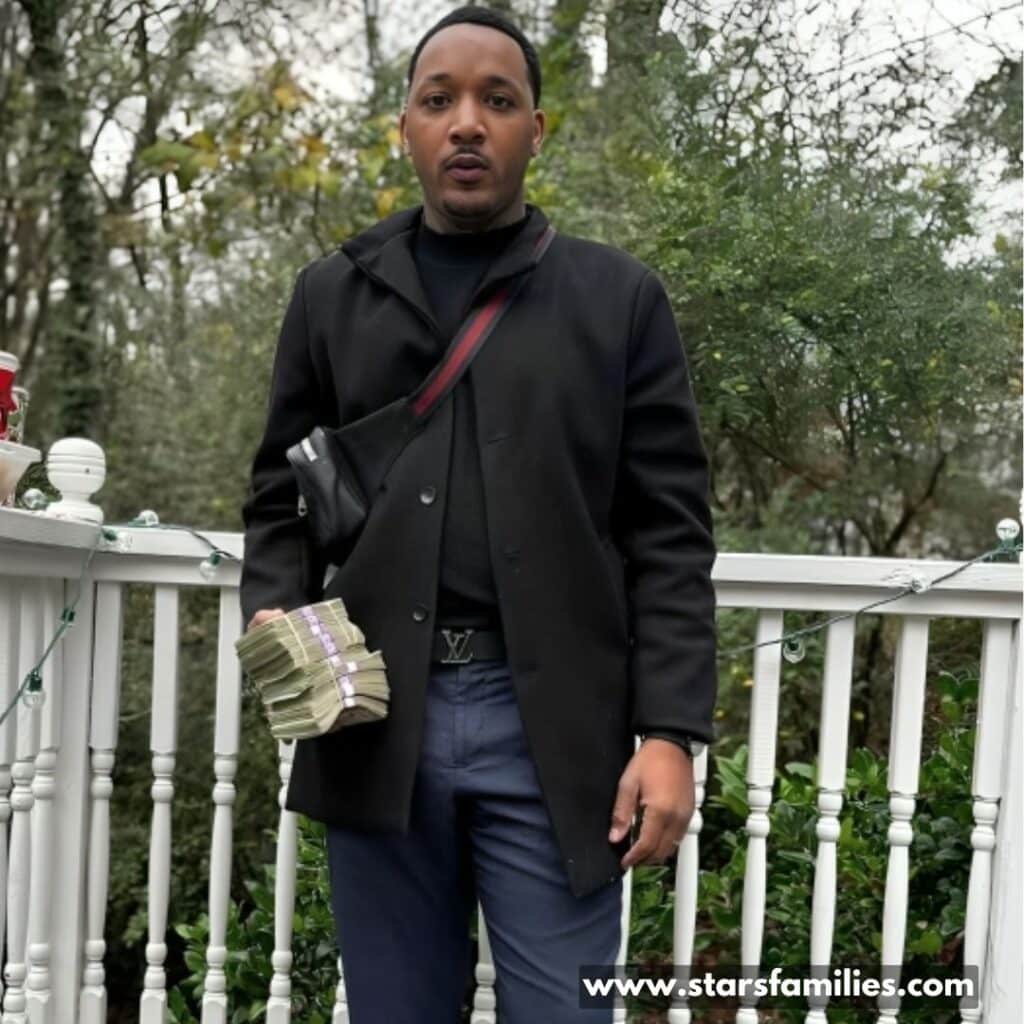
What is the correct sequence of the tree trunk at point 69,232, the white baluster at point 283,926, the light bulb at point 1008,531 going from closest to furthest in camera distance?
the light bulb at point 1008,531 → the white baluster at point 283,926 → the tree trunk at point 69,232

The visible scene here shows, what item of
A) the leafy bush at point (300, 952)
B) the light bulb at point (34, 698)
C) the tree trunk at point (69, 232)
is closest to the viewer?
the light bulb at point (34, 698)

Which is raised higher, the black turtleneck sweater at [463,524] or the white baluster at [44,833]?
the black turtleneck sweater at [463,524]

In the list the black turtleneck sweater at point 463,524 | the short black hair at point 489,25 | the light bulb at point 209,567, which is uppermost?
the short black hair at point 489,25

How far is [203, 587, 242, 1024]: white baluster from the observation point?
2305mm

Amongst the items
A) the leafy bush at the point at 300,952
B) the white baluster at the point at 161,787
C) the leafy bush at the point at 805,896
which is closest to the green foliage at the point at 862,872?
the leafy bush at the point at 805,896

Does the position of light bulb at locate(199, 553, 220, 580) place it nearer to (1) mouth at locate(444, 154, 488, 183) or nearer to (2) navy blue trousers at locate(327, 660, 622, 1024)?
(2) navy blue trousers at locate(327, 660, 622, 1024)

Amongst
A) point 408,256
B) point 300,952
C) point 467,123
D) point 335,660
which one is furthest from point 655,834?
point 300,952

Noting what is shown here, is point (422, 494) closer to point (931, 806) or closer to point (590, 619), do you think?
point (590, 619)

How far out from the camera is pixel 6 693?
2129 millimetres

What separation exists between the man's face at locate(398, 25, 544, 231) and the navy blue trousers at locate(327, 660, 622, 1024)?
0.62 m

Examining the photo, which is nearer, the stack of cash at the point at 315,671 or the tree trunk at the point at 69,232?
the stack of cash at the point at 315,671

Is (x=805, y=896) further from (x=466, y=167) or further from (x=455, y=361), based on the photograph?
(x=466, y=167)

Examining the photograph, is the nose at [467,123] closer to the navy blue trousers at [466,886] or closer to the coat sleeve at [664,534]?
the coat sleeve at [664,534]

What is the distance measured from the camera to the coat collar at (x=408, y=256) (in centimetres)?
167
